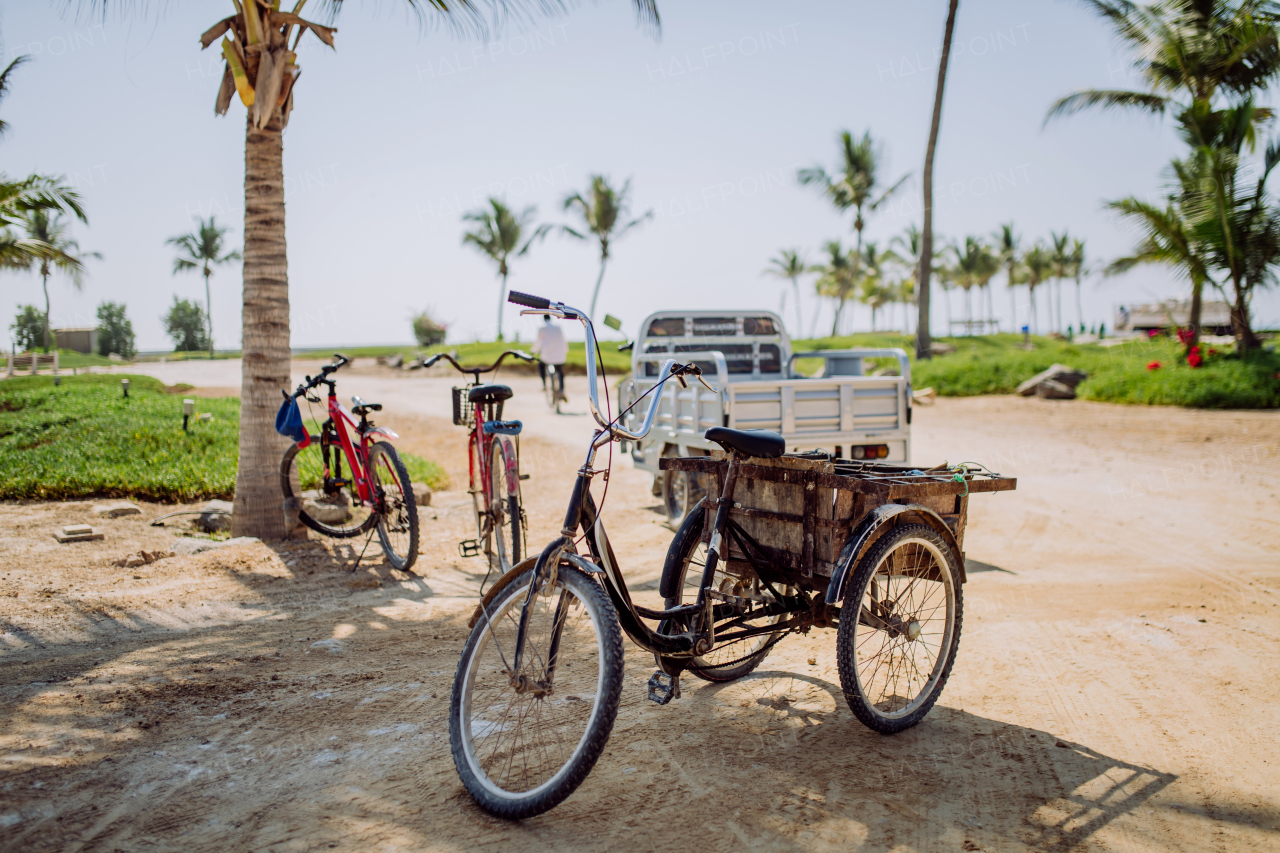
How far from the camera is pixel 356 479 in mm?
6336

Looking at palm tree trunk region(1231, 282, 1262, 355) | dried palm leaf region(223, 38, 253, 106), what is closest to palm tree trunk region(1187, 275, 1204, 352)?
palm tree trunk region(1231, 282, 1262, 355)

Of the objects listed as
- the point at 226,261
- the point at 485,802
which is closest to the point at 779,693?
the point at 485,802

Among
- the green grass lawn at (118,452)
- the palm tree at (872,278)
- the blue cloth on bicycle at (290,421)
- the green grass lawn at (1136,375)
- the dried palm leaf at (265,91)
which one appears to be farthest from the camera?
the palm tree at (872,278)

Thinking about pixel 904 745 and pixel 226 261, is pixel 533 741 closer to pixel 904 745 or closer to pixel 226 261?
pixel 904 745

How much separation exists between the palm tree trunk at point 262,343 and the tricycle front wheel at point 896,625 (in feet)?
16.0

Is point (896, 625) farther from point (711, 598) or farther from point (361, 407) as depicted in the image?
point (361, 407)

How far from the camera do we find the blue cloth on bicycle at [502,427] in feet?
17.6

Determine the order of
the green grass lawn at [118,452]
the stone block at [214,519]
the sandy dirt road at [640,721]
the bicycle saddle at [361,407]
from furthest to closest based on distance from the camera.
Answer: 1. the green grass lawn at [118,452]
2. the stone block at [214,519]
3. the bicycle saddle at [361,407]
4. the sandy dirt road at [640,721]

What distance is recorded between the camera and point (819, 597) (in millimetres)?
3510

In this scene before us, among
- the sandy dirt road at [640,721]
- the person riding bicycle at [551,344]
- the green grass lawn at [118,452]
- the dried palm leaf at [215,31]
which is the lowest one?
the sandy dirt road at [640,721]

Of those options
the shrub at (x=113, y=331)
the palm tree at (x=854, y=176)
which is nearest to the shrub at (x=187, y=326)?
the shrub at (x=113, y=331)

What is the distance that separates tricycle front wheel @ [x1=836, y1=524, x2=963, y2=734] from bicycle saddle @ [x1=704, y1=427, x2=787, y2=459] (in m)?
0.55

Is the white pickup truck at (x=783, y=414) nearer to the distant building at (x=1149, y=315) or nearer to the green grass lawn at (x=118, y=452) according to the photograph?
the green grass lawn at (x=118, y=452)

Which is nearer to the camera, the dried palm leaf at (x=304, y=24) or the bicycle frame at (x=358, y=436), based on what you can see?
the bicycle frame at (x=358, y=436)
